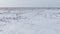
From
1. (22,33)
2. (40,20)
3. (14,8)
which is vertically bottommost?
(22,33)

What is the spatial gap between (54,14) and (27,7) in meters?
0.29

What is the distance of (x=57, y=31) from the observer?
0.70m

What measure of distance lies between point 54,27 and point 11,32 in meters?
0.42

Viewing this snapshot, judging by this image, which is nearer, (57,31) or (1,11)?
(57,31)

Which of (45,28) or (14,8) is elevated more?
(14,8)

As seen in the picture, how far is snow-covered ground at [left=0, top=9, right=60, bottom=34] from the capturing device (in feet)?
2.34

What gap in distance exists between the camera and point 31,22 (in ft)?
2.42

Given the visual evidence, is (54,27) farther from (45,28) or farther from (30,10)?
(30,10)

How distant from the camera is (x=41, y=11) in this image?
2.50ft

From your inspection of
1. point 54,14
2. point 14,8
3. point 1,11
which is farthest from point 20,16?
point 54,14

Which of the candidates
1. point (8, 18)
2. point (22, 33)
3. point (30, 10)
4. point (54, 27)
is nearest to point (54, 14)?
point (54, 27)

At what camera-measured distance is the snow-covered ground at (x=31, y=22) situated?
71cm

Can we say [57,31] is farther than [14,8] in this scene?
No

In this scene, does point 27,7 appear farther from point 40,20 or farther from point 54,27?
point 54,27
